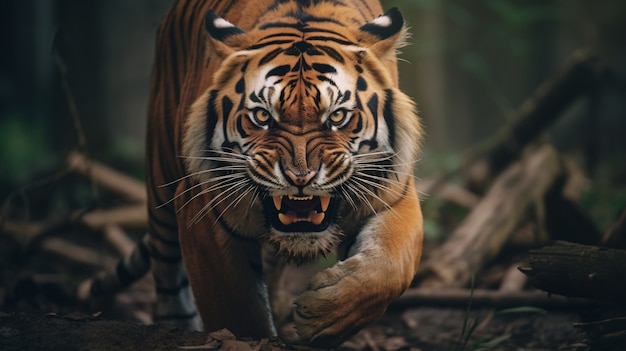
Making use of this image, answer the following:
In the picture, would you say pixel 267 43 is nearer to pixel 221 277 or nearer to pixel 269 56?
pixel 269 56

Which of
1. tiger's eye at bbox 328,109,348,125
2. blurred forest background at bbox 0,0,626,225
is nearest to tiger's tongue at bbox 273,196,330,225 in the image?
tiger's eye at bbox 328,109,348,125

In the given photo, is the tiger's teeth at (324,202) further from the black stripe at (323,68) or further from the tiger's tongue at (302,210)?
the black stripe at (323,68)

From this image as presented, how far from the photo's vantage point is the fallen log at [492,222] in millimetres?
4551

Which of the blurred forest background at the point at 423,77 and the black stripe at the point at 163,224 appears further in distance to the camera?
the blurred forest background at the point at 423,77

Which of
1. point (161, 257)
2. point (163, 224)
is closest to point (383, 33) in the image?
point (163, 224)

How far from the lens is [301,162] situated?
257 centimetres

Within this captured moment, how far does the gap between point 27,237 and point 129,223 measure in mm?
780

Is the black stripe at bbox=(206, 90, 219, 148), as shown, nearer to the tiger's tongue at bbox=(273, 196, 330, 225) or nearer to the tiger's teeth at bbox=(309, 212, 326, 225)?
→ the tiger's tongue at bbox=(273, 196, 330, 225)

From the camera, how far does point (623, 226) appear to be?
324 centimetres

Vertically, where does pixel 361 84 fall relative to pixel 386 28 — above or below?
below

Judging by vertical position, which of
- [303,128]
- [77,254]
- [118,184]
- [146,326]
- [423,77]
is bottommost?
[77,254]

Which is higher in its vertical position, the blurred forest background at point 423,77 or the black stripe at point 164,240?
the blurred forest background at point 423,77

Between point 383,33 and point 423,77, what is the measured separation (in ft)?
23.8

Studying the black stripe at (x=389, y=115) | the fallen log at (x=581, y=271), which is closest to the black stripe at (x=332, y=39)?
the black stripe at (x=389, y=115)
